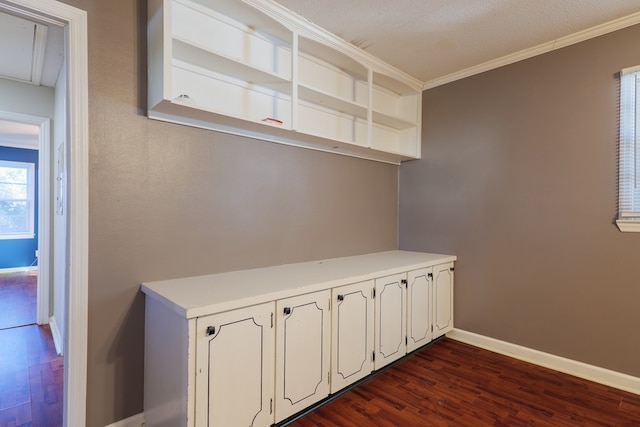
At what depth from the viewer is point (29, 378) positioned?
218 centimetres

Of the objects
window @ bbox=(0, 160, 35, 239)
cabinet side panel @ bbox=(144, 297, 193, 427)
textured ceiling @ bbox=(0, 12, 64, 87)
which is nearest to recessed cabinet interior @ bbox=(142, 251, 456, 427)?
cabinet side panel @ bbox=(144, 297, 193, 427)

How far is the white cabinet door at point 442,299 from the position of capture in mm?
2660

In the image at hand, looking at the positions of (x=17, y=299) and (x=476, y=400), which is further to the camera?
(x=17, y=299)

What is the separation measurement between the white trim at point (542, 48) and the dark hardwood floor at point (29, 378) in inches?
149

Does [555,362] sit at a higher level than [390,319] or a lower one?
lower

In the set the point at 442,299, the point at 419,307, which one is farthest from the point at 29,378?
the point at 442,299

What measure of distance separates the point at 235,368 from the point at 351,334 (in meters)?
0.79

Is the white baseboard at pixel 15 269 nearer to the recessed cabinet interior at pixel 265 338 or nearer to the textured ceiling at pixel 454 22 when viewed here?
the recessed cabinet interior at pixel 265 338

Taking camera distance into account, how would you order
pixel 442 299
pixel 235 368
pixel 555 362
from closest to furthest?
pixel 235 368 < pixel 555 362 < pixel 442 299

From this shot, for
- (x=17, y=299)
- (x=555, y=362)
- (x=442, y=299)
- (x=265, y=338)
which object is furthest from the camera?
(x=17, y=299)

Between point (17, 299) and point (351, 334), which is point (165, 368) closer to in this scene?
point (351, 334)

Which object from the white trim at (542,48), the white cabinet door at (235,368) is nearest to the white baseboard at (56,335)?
the white cabinet door at (235,368)

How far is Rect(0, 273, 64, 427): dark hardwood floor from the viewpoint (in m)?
1.78

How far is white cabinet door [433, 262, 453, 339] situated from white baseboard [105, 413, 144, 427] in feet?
7.11
